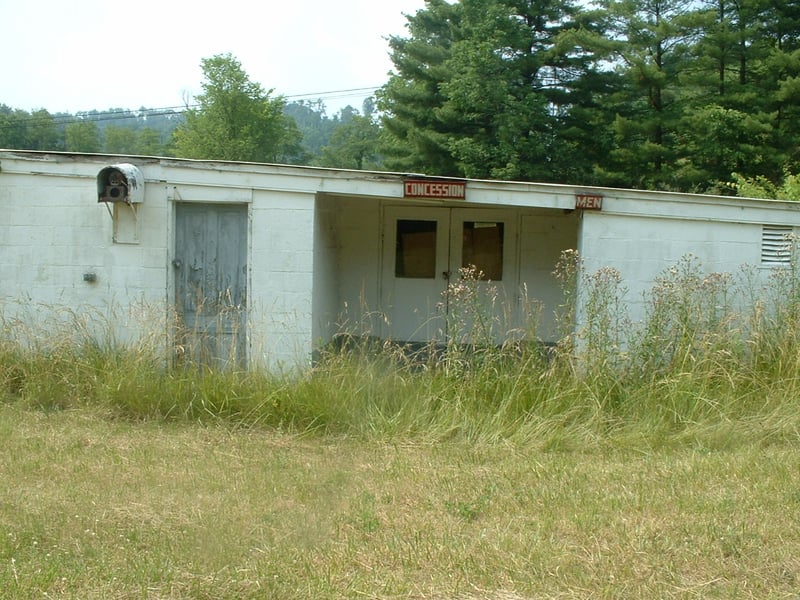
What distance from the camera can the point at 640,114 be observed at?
84.5ft

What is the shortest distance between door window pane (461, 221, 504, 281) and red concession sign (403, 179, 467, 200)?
9.92ft

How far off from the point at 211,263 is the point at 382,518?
4366 mm

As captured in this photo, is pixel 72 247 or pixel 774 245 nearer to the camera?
pixel 72 247

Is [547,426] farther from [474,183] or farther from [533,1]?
[533,1]

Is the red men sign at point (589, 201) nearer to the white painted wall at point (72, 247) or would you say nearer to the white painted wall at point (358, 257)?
the white painted wall at point (358, 257)

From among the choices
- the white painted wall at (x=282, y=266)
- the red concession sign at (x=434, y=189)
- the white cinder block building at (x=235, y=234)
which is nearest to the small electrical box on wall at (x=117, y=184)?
the white cinder block building at (x=235, y=234)

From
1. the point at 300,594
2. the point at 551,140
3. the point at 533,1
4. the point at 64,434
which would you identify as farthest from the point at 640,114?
the point at 300,594

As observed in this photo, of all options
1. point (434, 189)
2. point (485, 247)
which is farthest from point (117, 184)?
point (485, 247)

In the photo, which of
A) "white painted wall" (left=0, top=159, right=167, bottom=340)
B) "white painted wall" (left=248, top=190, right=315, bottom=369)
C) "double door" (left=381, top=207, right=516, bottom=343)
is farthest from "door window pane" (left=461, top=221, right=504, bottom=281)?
"white painted wall" (left=0, top=159, right=167, bottom=340)

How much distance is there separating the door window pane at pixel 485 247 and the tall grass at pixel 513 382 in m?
3.54

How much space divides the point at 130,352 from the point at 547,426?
150 inches

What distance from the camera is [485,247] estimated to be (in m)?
11.3

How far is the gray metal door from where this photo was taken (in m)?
8.16

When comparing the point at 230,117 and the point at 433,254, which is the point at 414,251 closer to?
the point at 433,254
